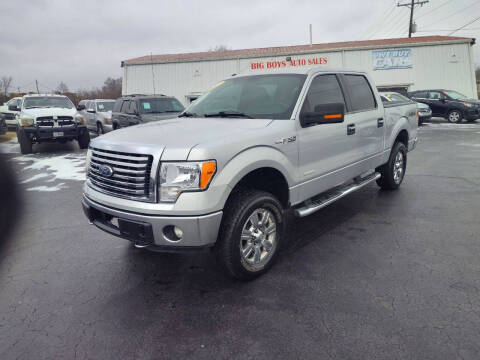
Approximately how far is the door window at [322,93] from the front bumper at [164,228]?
162cm

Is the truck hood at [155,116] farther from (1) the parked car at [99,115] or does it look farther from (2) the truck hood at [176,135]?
(2) the truck hood at [176,135]

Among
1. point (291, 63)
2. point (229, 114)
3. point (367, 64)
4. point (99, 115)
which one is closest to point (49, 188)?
point (229, 114)

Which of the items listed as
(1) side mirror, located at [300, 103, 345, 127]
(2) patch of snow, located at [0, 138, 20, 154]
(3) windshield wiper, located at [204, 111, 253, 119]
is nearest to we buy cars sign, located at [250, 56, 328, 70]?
(2) patch of snow, located at [0, 138, 20, 154]

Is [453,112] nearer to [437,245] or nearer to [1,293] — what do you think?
[437,245]

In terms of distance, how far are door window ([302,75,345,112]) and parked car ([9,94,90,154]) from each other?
9668mm

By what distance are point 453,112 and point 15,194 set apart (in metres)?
19.6

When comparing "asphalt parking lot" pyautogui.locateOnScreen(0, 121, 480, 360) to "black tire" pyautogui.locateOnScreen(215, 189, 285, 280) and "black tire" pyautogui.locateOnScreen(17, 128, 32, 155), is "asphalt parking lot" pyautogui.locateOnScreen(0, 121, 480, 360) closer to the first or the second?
"black tire" pyautogui.locateOnScreen(215, 189, 285, 280)

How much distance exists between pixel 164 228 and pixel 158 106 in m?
8.71

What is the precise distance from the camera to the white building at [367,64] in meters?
24.1

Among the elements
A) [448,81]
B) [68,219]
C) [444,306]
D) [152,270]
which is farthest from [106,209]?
[448,81]

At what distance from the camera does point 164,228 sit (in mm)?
2707

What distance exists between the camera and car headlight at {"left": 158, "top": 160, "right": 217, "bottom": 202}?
8.75 feet

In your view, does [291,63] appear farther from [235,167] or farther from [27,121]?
[235,167]

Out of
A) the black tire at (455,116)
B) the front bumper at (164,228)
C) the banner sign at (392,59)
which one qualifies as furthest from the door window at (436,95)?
the front bumper at (164,228)
